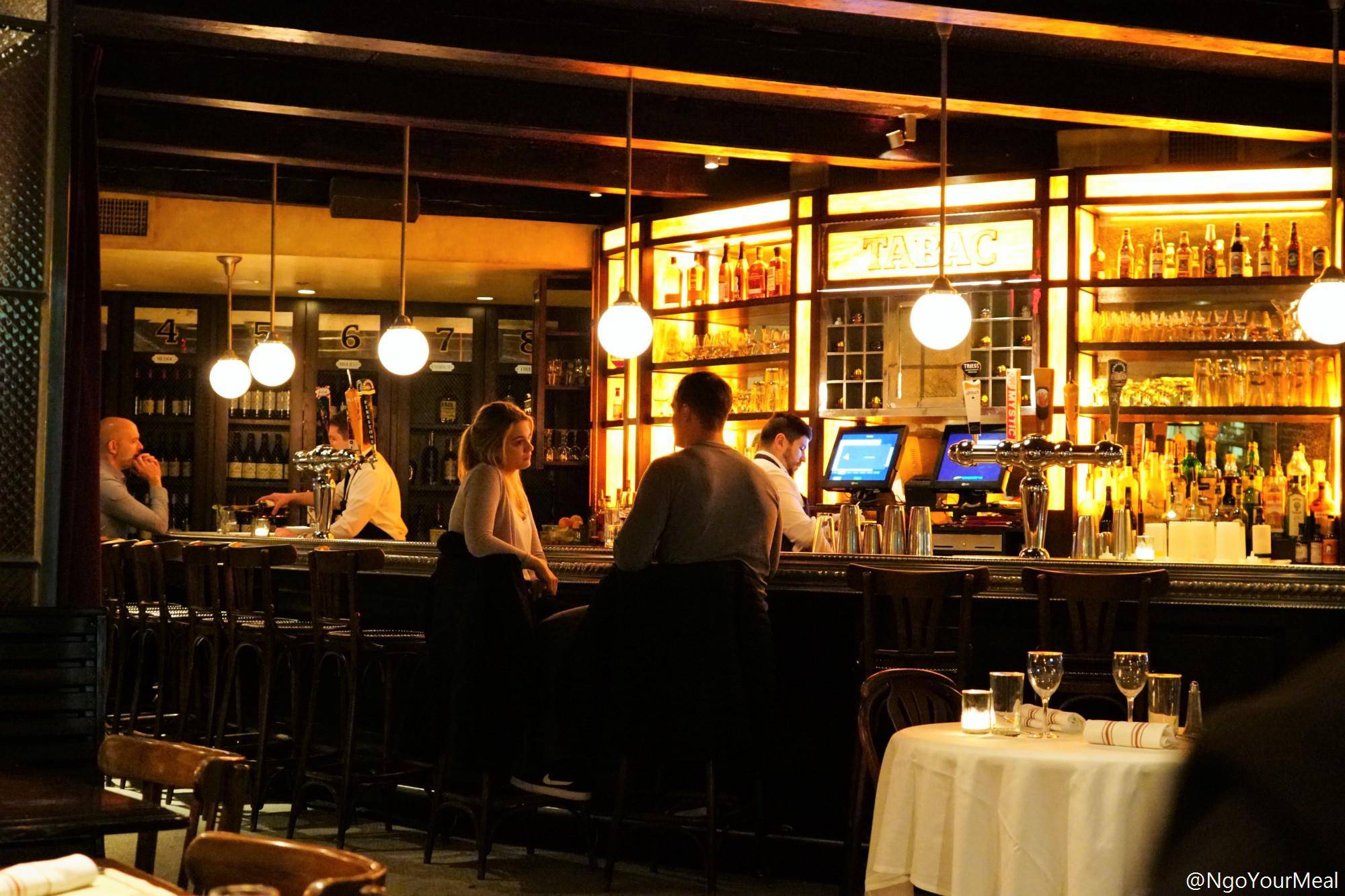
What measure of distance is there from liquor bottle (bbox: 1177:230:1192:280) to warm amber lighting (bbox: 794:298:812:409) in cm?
195

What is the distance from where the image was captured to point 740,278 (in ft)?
29.3

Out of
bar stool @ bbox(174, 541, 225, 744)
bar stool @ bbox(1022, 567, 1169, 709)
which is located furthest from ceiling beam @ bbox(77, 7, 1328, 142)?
bar stool @ bbox(1022, 567, 1169, 709)

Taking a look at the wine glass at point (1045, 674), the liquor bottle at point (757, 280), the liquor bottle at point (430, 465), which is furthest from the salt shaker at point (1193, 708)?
the liquor bottle at point (430, 465)

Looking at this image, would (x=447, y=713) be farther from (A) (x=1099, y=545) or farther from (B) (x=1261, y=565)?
(B) (x=1261, y=565)

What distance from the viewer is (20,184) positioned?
4242 millimetres

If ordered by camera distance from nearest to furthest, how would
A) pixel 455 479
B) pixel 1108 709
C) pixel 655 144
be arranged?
pixel 1108 709 < pixel 655 144 < pixel 455 479

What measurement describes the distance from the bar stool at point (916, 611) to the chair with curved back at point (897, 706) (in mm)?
501

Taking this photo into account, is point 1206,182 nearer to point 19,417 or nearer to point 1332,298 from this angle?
point 1332,298

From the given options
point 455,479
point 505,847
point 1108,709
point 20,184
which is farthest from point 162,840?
point 455,479

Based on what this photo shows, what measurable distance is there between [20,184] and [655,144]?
396 centimetres

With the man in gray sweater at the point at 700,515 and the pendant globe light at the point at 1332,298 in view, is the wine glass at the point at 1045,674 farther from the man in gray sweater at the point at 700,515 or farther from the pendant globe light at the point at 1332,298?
the pendant globe light at the point at 1332,298

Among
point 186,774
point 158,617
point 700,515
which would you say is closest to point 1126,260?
point 700,515

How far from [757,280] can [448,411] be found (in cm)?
384

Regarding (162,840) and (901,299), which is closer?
(162,840)
